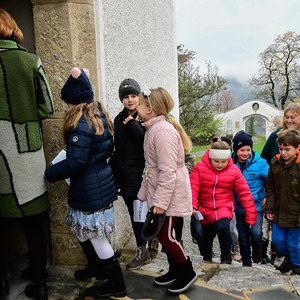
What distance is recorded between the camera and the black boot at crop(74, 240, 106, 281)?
2584mm

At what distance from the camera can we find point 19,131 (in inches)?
80.6

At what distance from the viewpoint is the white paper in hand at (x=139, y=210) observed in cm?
291

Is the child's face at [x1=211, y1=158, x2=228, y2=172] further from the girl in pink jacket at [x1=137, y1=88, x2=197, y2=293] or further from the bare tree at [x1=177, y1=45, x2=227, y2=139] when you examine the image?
the bare tree at [x1=177, y1=45, x2=227, y2=139]

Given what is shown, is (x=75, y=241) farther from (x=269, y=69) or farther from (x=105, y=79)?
(x=269, y=69)

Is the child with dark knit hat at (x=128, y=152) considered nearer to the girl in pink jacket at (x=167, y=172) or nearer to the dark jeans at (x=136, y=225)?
the dark jeans at (x=136, y=225)

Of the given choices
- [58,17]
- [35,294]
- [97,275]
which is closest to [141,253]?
[97,275]

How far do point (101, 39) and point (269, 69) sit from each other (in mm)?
28332

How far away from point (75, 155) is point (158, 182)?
2.01ft

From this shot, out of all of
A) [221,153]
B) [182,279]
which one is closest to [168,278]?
[182,279]

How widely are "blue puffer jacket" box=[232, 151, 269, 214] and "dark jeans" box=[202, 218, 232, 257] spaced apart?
33cm

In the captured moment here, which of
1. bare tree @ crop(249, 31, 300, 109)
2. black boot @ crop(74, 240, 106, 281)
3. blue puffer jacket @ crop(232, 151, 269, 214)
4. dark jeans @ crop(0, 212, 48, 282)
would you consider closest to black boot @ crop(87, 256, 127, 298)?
black boot @ crop(74, 240, 106, 281)

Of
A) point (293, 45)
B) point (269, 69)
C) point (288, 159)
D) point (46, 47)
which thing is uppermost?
point (293, 45)

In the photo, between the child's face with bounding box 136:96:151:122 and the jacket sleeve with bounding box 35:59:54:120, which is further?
the child's face with bounding box 136:96:151:122

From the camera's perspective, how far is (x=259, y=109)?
4056cm
